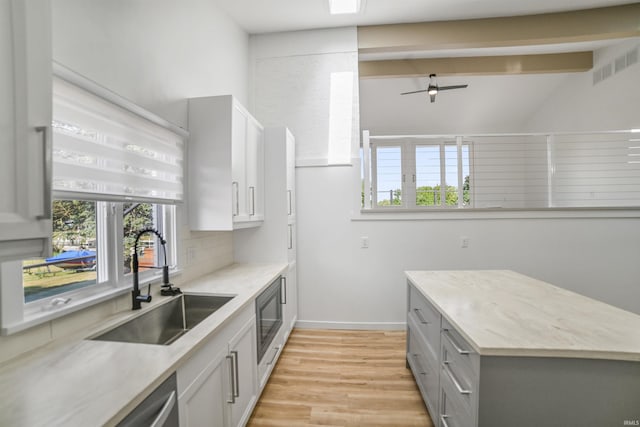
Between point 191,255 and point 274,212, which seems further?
point 274,212

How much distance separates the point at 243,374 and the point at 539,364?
4.90 feet

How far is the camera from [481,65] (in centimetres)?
487

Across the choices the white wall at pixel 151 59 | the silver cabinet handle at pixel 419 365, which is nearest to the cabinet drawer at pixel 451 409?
the silver cabinet handle at pixel 419 365

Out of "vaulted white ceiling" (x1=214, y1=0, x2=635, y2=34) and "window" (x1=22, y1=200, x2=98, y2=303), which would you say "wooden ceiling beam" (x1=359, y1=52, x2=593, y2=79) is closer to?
"vaulted white ceiling" (x1=214, y1=0, x2=635, y2=34)

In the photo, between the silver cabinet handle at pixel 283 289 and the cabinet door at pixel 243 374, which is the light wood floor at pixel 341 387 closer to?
the cabinet door at pixel 243 374

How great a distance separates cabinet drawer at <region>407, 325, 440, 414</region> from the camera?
172 cm

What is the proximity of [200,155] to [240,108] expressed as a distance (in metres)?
0.52

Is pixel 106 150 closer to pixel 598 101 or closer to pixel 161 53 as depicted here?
pixel 161 53

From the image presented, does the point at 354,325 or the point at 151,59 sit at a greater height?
the point at 151,59

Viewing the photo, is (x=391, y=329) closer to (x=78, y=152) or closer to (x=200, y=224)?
(x=200, y=224)

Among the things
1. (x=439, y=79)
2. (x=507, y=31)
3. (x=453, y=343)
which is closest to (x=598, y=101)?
(x=439, y=79)

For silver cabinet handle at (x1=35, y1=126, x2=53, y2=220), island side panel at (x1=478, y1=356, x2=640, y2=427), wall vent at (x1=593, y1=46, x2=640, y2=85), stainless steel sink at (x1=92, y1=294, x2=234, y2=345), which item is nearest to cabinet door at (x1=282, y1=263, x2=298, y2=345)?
stainless steel sink at (x1=92, y1=294, x2=234, y2=345)

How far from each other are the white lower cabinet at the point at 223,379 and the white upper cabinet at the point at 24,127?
2.31 feet

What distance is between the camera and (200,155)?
2.19m
